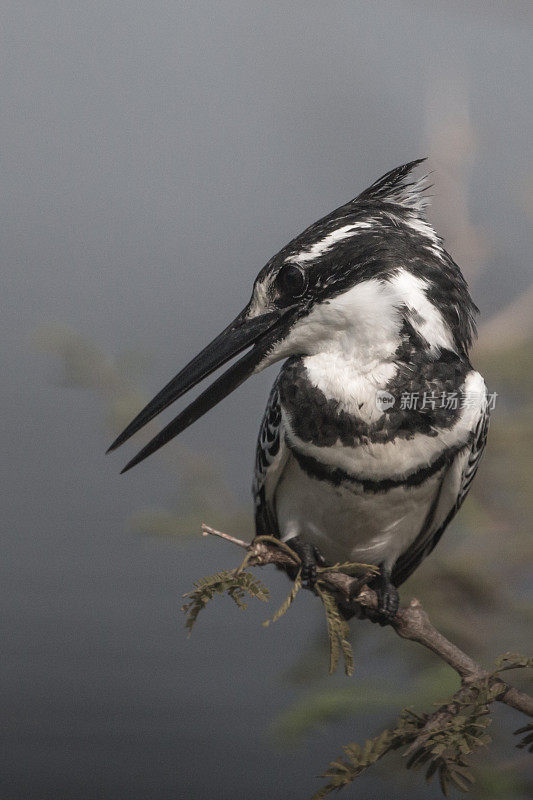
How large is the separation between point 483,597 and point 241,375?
3.83 ft

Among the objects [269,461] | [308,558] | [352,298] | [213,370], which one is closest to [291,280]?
[352,298]

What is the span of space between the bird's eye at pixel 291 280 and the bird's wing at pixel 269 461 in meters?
0.22

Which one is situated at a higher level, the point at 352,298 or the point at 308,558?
the point at 352,298

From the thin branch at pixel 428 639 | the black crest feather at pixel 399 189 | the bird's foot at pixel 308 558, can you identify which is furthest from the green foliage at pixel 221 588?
the black crest feather at pixel 399 189

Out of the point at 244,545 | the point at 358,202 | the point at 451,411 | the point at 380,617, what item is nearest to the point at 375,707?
the point at 380,617

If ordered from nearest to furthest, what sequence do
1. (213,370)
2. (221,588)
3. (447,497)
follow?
1. (221,588)
2. (213,370)
3. (447,497)

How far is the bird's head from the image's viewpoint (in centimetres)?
149

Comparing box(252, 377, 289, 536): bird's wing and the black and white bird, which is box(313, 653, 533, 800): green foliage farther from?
box(252, 377, 289, 536): bird's wing

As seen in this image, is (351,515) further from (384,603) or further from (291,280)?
(291,280)

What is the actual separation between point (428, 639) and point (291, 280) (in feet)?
2.18

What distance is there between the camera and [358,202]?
1625 millimetres

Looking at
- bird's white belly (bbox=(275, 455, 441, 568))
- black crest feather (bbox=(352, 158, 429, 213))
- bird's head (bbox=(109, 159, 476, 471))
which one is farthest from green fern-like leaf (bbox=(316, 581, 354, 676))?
black crest feather (bbox=(352, 158, 429, 213))

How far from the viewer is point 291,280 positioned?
4.96 ft

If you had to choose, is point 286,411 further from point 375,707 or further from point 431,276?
point 375,707
